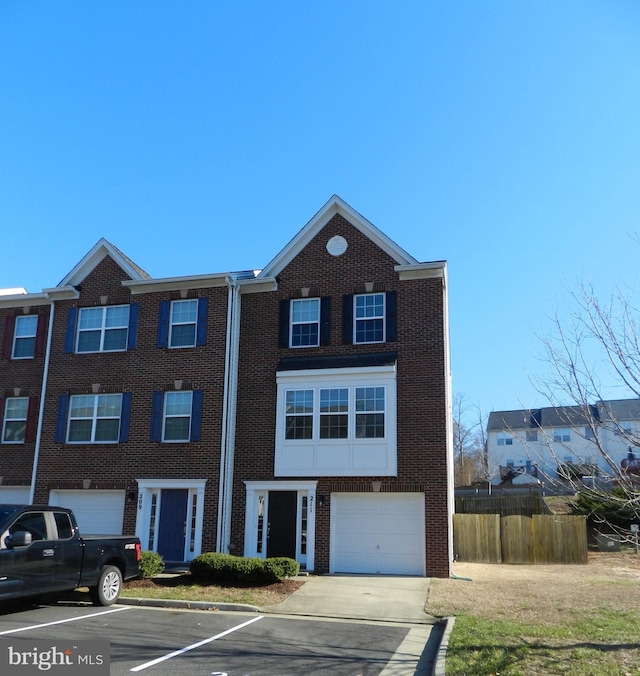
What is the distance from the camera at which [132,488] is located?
1981 cm

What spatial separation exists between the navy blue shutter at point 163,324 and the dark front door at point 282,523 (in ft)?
19.2

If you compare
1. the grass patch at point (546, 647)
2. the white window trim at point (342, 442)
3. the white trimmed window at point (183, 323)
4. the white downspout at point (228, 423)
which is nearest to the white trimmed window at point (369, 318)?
the white window trim at point (342, 442)

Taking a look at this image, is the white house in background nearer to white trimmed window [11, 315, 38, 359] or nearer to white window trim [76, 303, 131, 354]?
white window trim [76, 303, 131, 354]

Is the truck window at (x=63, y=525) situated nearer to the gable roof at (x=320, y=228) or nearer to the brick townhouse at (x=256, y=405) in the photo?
the brick townhouse at (x=256, y=405)

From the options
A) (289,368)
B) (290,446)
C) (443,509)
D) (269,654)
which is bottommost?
(269,654)

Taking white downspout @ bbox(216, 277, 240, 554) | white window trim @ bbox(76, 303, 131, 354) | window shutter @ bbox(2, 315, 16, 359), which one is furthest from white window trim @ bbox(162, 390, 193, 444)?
window shutter @ bbox(2, 315, 16, 359)

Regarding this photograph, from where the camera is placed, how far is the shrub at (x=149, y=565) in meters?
15.1

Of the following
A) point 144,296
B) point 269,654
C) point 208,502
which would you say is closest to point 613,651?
point 269,654

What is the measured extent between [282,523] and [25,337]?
1105 centimetres

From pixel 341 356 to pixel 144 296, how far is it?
272 inches

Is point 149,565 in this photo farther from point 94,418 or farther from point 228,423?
point 94,418

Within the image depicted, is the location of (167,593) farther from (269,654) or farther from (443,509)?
(443,509)

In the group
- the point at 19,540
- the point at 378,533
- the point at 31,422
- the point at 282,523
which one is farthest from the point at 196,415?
the point at 19,540

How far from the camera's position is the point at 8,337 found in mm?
22672
